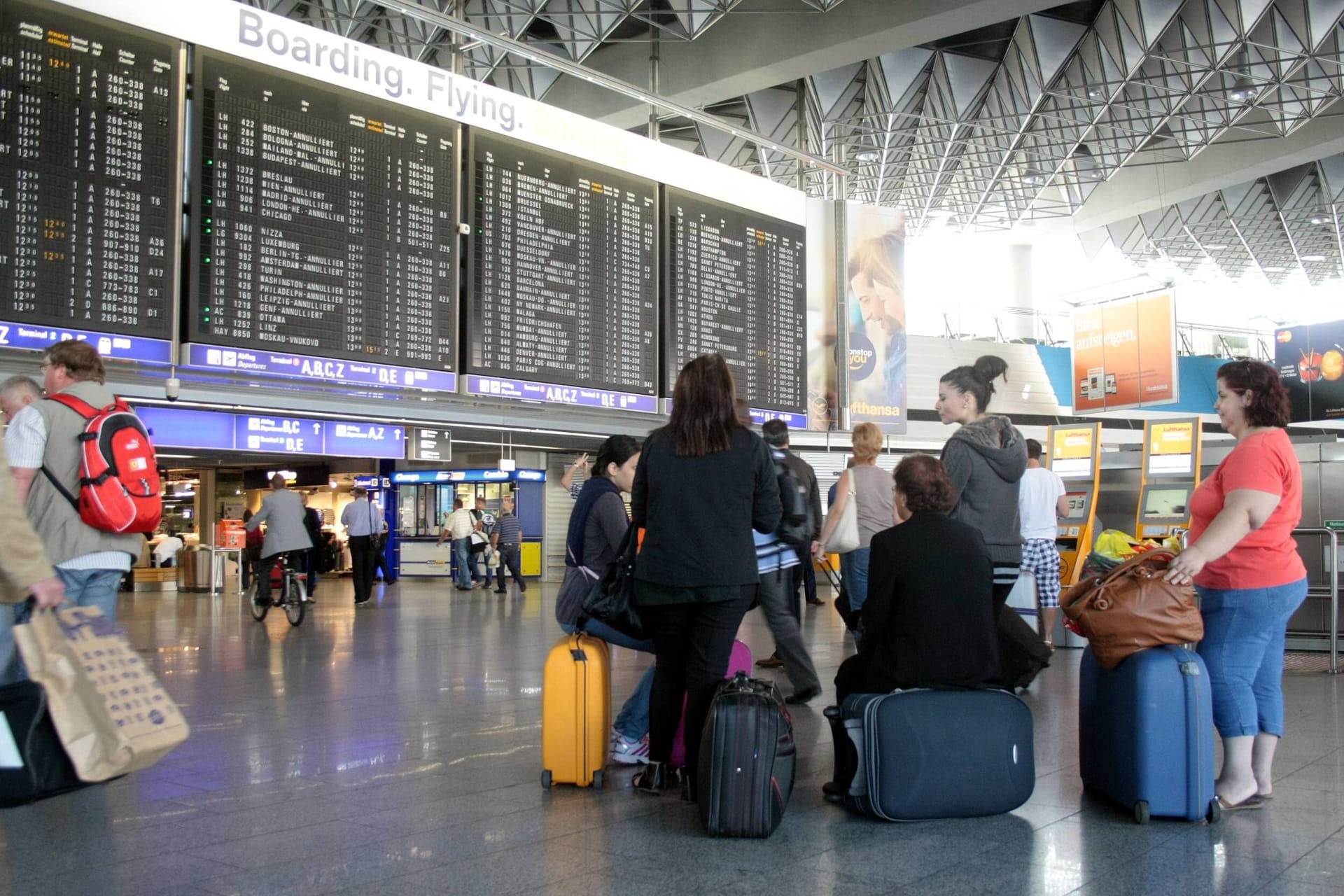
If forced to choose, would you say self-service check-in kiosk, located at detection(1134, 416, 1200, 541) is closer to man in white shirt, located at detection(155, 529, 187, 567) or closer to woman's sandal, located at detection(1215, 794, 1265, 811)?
woman's sandal, located at detection(1215, 794, 1265, 811)

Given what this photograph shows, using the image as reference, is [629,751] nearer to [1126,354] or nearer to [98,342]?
[98,342]

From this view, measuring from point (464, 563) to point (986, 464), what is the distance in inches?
598

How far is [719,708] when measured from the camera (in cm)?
343

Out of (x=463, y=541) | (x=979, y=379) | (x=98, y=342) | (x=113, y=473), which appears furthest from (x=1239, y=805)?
(x=463, y=541)

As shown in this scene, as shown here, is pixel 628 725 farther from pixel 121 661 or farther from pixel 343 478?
pixel 343 478

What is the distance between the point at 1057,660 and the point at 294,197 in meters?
6.61

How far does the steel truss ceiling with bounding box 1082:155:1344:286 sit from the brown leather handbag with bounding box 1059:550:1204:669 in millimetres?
27355

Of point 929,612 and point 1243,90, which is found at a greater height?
point 1243,90

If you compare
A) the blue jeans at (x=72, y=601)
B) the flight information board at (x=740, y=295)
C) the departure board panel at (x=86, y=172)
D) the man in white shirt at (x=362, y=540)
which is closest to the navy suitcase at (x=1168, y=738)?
the blue jeans at (x=72, y=601)

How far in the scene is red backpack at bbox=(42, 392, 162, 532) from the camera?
4.28 meters

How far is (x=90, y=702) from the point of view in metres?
2.91

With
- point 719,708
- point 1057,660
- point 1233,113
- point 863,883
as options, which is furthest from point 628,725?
point 1233,113

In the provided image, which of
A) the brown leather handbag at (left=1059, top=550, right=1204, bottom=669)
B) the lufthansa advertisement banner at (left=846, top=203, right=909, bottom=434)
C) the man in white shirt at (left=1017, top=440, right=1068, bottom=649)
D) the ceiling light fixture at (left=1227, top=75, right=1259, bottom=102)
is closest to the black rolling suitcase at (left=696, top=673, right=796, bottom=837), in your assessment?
the brown leather handbag at (left=1059, top=550, right=1204, bottom=669)

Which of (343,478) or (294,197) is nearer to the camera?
(294,197)
